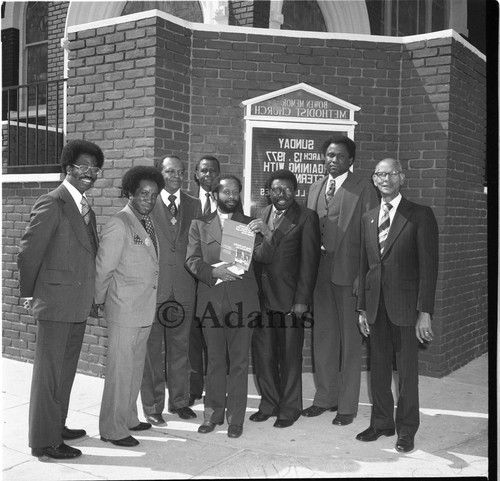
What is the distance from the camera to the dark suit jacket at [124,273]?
14.2 ft

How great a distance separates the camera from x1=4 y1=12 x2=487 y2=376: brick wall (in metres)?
5.95

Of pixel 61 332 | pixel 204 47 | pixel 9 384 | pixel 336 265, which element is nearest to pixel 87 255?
pixel 61 332

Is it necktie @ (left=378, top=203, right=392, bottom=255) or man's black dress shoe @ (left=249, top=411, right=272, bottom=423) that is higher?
necktie @ (left=378, top=203, right=392, bottom=255)

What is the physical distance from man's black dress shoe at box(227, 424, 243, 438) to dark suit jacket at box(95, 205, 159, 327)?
41.9 inches

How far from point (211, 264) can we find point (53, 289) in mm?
1198

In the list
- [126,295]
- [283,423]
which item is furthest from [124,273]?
[283,423]

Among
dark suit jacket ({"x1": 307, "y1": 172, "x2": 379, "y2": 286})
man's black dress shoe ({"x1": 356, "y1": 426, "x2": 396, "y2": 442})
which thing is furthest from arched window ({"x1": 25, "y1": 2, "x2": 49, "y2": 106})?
man's black dress shoe ({"x1": 356, "y1": 426, "x2": 396, "y2": 442})

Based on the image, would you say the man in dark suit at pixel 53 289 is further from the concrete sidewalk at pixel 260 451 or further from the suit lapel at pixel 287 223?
the suit lapel at pixel 287 223

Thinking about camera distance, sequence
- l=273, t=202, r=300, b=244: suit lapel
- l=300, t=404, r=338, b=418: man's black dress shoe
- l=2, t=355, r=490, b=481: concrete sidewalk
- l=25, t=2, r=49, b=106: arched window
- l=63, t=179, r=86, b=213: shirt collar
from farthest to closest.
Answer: l=25, t=2, r=49, b=106: arched window
l=300, t=404, r=338, b=418: man's black dress shoe
l=273, t=202, r=300, b=244: suit lapel
l=63, t=179, r=86, b=213: shirt collar
l=2, t=355, r=490, b=481: concrete sidewalk

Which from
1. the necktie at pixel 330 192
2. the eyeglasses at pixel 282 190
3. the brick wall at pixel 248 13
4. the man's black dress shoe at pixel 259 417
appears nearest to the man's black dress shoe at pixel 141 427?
the man's black dress shoe at pixel 259 417

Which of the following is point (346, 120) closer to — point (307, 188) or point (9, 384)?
point (307, 188)

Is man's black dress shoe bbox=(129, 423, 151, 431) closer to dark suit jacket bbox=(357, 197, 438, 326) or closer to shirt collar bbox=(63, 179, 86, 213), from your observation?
shirt collar bbox=(63, 179, 86, 213)

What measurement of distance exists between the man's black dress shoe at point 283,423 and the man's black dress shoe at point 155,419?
93 centimetres

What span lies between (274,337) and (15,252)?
141 inches
